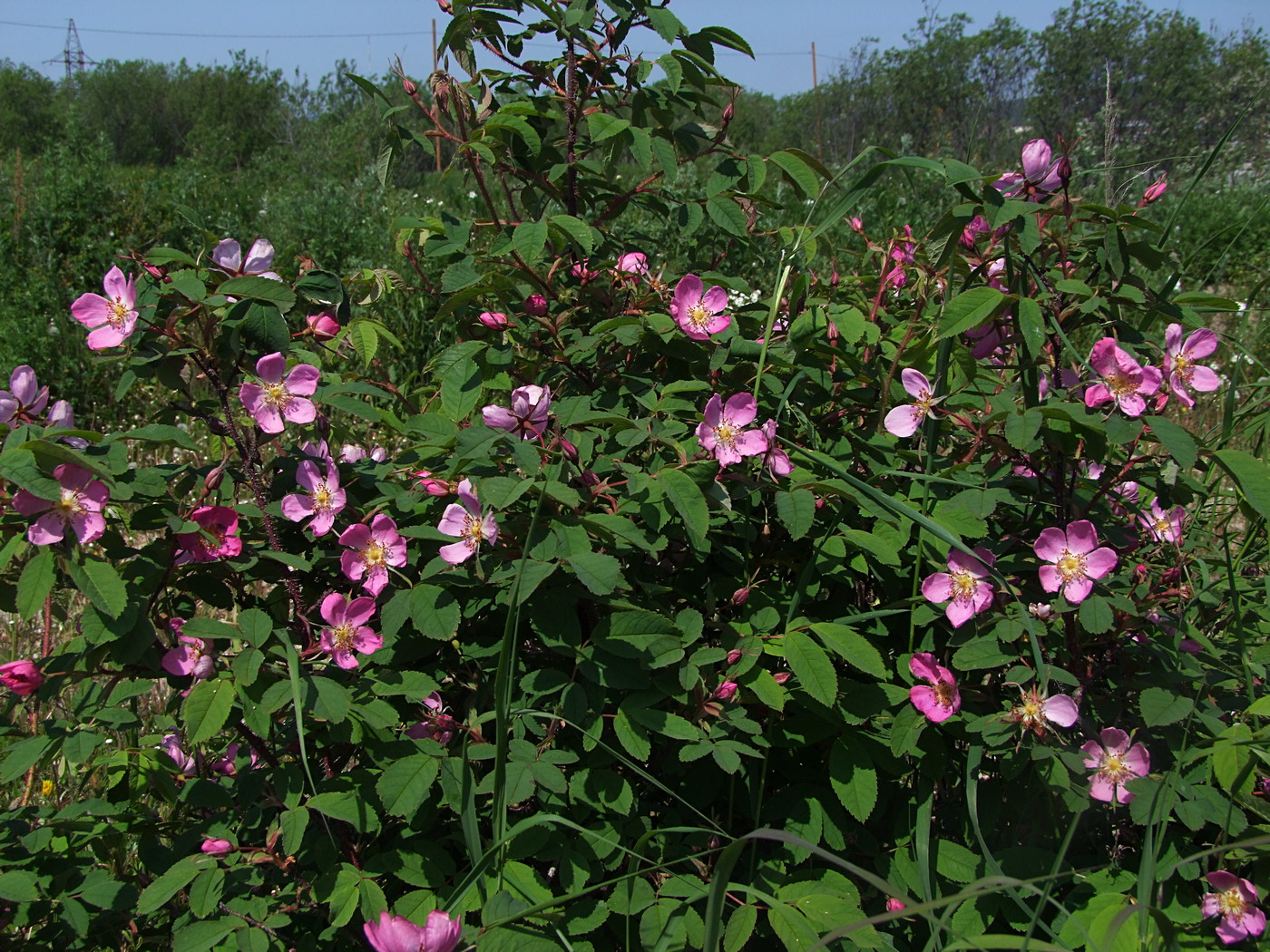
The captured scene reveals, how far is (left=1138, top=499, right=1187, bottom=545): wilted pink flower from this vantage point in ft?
4.53

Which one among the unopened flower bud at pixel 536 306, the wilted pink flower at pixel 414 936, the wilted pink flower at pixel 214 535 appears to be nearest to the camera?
the wilted pink flower at pixel 414 936

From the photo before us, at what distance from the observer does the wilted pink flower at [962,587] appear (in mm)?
1126

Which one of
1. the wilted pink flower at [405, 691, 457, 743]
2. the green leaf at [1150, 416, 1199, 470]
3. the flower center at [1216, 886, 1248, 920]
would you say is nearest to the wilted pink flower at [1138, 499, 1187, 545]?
the green leaf at [1150, 416, 1199, 470]

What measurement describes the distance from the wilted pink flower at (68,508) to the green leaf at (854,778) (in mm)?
941

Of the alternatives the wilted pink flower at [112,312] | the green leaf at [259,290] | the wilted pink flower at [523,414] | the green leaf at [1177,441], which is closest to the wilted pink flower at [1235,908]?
the green leaf at [1177,441]

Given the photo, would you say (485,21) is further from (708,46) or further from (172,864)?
(172,864)

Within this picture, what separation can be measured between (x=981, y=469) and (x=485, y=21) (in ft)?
3.43

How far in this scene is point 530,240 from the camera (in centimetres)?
125

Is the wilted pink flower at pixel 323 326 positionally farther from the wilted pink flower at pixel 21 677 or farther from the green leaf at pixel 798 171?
the green leaf at pixel 798 171

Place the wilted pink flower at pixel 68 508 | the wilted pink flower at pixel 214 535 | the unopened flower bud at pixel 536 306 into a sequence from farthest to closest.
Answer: the unopened flower bud at pixel 536 306
the wilted pink flower at pixel 214 535
the wilted pink flower at pixel 68 508

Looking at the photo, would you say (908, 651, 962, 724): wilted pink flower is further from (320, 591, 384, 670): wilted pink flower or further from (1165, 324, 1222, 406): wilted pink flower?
(320, 591, 384, 670): wilted pink flower

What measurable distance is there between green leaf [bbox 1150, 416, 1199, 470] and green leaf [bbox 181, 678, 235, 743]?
1.12 m

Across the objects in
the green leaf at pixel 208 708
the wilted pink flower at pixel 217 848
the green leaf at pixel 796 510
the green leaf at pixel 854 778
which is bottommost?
the wilted pink flower at pixel 217 848

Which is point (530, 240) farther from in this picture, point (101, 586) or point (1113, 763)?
point (1113, 763)
